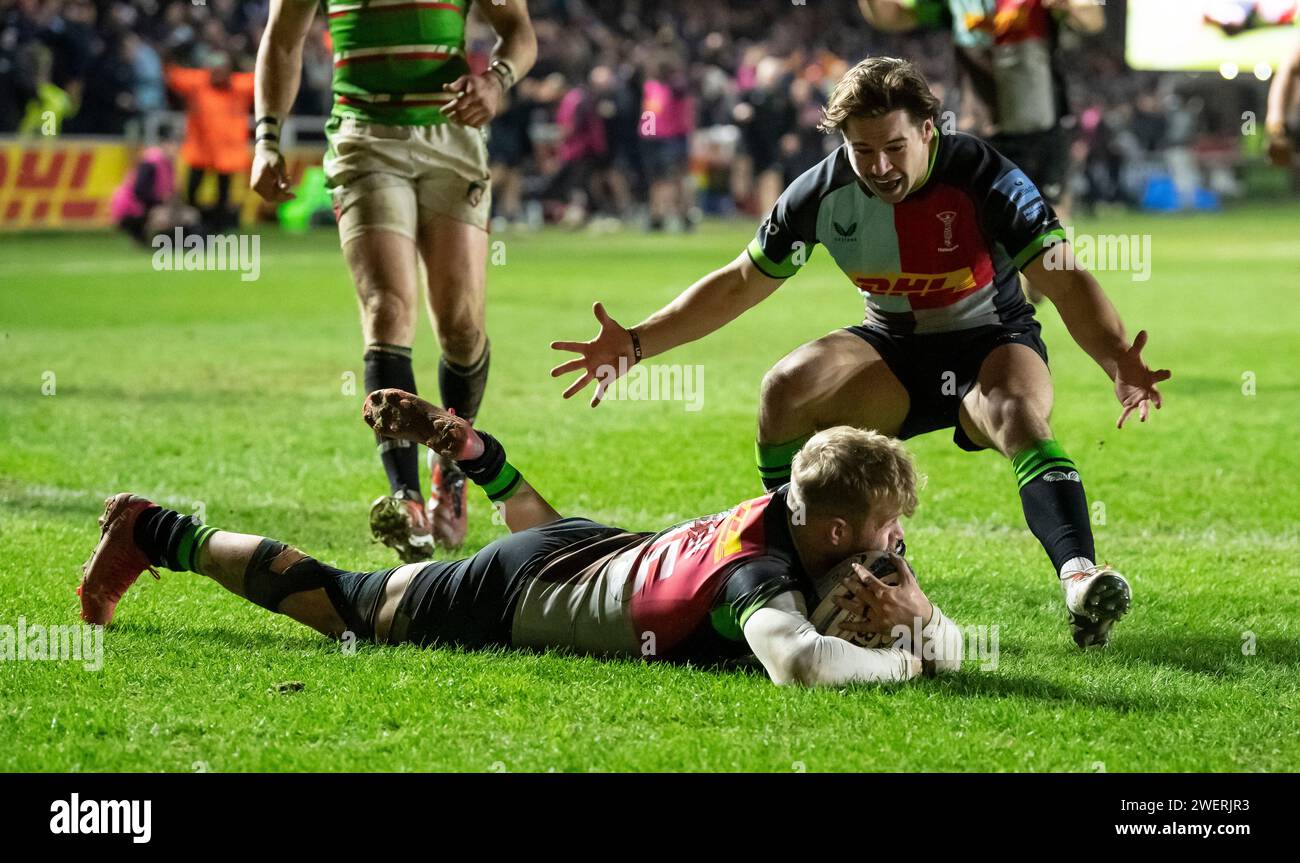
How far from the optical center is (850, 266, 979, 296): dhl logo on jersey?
5.24 meters

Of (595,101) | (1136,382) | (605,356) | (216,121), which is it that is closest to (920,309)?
(1136,382)

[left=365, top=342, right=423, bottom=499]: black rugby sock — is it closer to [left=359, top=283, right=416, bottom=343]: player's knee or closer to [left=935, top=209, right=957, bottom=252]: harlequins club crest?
[left=359, top=283, right=416, bottom=343]: player's knee

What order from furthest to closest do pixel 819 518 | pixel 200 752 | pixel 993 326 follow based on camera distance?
pixel 993 326 → pixel 819 518 → pixel 200 752

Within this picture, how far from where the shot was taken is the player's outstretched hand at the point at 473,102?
6320mm

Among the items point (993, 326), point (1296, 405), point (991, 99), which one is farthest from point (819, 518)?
point (991, 99)

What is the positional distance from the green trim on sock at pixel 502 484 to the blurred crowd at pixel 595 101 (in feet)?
52.0

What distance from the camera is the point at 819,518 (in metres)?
4.29

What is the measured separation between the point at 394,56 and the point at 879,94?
235 cm

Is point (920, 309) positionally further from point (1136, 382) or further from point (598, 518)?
point (598, 518)

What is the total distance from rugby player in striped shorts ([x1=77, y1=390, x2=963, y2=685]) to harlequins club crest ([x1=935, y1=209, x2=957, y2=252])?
3.33ft
